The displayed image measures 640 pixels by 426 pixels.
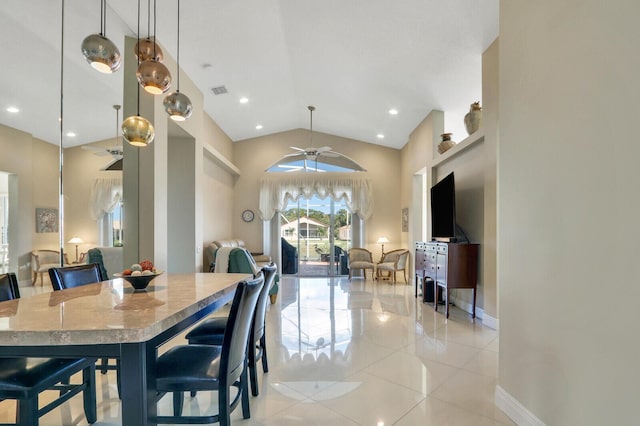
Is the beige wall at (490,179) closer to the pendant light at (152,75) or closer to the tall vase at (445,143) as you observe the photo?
the tall vase at (445,143)

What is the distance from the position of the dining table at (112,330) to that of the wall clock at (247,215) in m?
6.53

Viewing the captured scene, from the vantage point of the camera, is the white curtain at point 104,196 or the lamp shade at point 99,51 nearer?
the lamp shade at point 99,51

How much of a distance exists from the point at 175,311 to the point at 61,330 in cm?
41

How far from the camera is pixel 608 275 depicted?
4.40 ft

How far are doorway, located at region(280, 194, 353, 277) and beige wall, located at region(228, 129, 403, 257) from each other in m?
0.65

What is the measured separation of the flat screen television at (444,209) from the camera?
440 centimetres

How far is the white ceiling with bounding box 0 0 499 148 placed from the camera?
2.73 meters

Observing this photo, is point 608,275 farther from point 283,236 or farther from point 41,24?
Answer: point 283,236

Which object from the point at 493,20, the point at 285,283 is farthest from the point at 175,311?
the point at 285,283

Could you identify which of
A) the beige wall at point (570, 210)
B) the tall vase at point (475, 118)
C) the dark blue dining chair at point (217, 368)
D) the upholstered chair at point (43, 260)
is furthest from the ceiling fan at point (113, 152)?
the tall vase at point (475, 118)

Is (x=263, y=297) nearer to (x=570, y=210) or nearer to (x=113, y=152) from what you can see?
(x=570, y=210)

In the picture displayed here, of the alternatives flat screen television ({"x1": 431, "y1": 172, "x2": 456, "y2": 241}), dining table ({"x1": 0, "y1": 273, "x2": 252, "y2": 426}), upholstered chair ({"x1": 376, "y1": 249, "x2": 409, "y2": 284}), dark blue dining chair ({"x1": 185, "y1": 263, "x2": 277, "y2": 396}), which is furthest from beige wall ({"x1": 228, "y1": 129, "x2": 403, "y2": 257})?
dining table ({"x1": 0, "y1": 273, "x2": 252, "y2": 426})

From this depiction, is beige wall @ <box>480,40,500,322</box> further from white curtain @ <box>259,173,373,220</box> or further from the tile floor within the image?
white curtain @ <box>259,173,373,220</box>

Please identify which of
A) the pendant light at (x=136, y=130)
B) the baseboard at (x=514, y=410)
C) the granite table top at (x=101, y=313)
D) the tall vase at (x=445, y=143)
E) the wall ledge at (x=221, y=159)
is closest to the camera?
the granite table top at (x=101, y=313)
